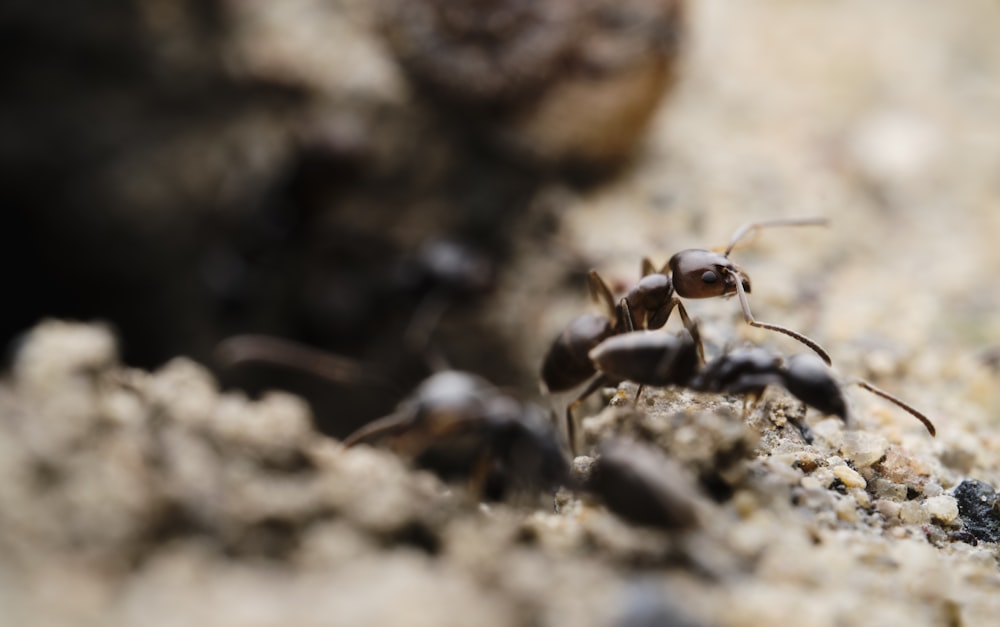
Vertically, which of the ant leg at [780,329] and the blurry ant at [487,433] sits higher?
the ant leg at [780,329]

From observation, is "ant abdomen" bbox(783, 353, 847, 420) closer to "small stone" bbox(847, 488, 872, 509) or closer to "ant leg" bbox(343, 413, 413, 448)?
"small stone" bbox(847, 488, 872, 509)

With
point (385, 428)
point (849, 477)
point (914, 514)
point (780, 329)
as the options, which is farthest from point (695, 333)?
point (385, 428)

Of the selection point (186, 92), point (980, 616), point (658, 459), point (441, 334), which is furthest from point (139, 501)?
point (186, 92)

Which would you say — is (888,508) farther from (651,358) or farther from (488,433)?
(488,433)

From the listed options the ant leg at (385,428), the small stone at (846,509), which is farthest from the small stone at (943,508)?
the ant leg at (385,428)

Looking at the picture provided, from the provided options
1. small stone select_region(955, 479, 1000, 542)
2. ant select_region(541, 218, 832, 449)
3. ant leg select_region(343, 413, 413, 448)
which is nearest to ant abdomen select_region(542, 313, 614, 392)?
ant select_region(541, 218, 832, 449)

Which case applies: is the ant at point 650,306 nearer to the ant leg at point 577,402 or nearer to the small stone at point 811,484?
the ant leg at point 577,402
